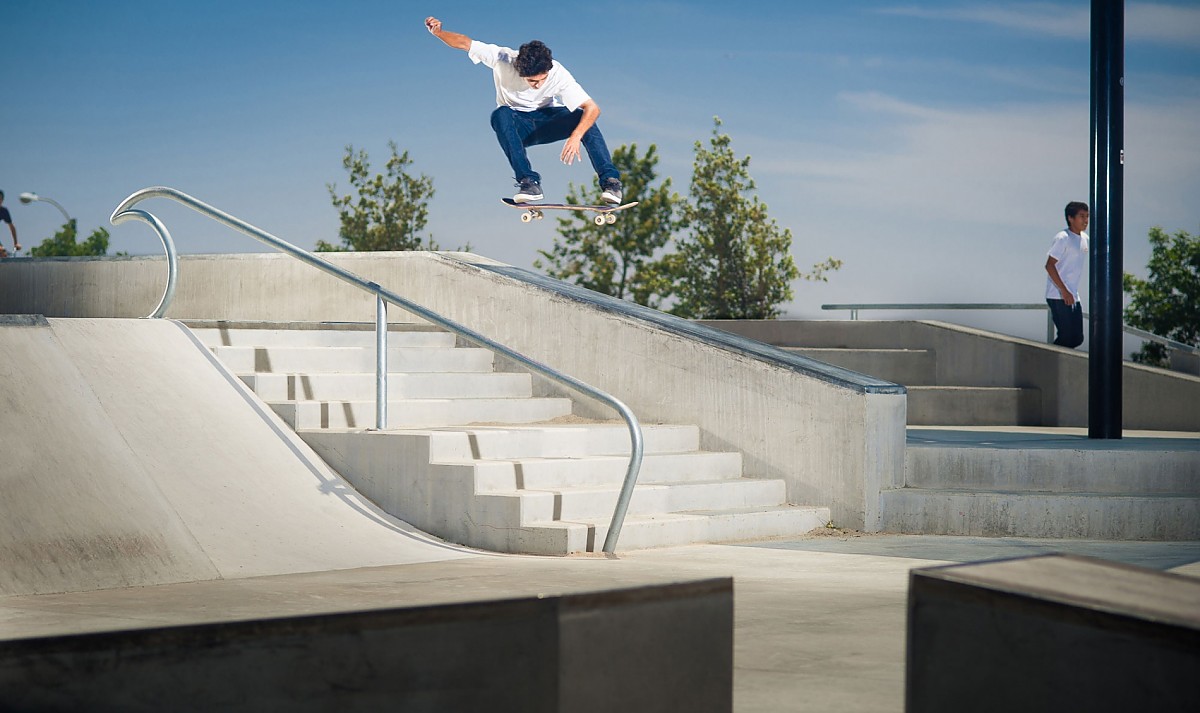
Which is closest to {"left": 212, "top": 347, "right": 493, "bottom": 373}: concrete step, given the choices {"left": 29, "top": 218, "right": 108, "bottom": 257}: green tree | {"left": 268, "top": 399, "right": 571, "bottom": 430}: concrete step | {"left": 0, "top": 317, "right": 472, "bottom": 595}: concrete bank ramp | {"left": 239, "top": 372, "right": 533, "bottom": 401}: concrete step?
{"left": 239, "top": 372, "right": 533, "bottom": 401}: concrete step

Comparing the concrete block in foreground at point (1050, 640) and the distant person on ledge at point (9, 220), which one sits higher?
the distant person on ledge at point (9, 220)

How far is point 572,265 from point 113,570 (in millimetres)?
40943

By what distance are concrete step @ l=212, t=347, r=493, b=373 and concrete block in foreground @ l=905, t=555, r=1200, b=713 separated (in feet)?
23.4

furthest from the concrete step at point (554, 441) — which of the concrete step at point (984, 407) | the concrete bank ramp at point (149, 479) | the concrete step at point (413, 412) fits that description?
the concrete step at point (984, 407)

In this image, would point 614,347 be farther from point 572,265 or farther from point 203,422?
point 572,265

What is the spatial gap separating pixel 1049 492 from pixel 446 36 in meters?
Result: 6.89

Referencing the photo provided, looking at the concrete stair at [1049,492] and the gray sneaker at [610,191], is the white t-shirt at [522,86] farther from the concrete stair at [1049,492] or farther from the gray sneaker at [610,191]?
the concrete stair at [1049,492]

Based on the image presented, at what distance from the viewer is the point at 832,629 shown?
5305 millimetres

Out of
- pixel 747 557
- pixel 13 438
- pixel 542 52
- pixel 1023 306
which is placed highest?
pixel 542 52

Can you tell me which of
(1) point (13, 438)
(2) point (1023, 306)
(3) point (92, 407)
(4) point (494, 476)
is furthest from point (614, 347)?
(2) point (1023, 306)

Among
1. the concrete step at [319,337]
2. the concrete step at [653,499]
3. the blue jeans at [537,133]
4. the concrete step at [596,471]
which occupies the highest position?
the blue jeans at [537,133]

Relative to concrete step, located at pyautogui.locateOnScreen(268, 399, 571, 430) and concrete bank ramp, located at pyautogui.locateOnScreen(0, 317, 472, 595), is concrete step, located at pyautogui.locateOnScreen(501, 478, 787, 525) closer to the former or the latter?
concrete bank ramp, located at pyautogui.locateOnScreen(0, 317, 472, 595)

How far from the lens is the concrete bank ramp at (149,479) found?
640 cm

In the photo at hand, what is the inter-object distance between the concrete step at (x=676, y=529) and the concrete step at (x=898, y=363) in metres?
6.56
